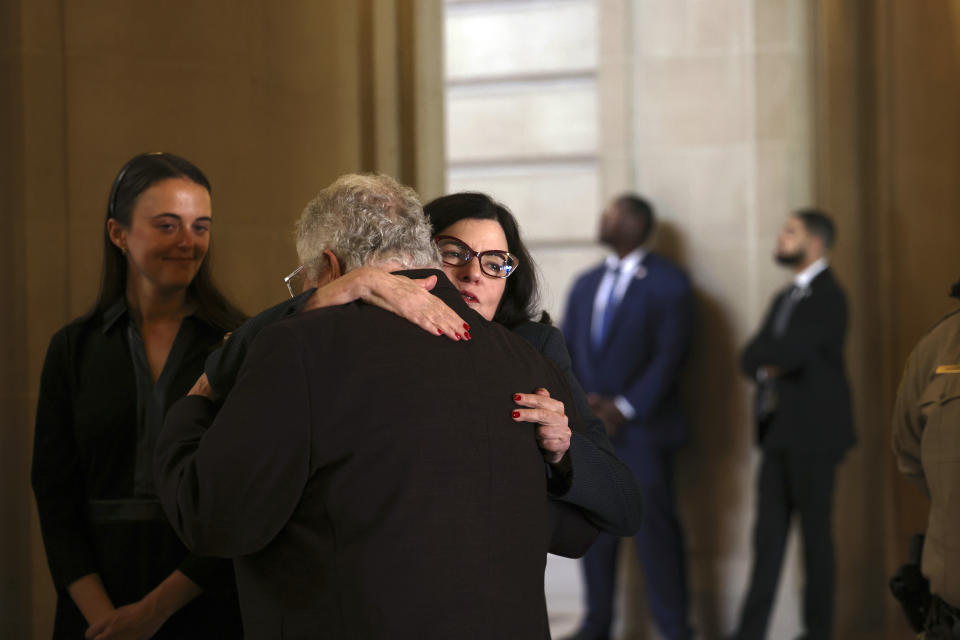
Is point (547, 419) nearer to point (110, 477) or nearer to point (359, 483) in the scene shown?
point (359, 483)

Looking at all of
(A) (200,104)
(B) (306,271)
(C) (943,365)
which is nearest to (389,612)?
(B) (306,271)

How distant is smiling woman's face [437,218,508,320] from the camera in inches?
85.7

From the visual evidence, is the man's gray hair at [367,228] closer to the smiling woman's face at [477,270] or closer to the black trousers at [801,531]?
the smiling woman's face at [477,270]

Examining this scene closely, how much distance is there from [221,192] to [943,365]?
1.62 meters

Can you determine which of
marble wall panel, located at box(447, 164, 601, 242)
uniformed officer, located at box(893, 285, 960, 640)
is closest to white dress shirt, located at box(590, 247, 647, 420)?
marble wall panel, located at box(447, 164, 601, 242)

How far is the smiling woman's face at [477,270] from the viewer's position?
2.18 m

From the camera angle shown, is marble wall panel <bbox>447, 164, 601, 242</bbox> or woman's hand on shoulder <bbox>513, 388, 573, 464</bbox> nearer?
woman's hand on shoulder <bbox>513, 388, 573, 464</bbox>

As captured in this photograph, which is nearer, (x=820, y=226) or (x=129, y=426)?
(x=129, y=426)

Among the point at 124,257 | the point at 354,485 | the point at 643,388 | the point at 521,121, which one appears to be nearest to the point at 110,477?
the point at 124,257

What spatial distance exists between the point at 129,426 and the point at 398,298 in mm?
654

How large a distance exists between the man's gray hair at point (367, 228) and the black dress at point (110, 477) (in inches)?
16.7

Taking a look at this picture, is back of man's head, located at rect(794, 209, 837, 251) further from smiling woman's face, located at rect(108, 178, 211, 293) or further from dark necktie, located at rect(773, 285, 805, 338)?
smiling woman's face, located at rect(108, 178, 211, 293)

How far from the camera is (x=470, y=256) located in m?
2.17

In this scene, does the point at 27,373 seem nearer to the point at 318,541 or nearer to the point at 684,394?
the point at 318,541
